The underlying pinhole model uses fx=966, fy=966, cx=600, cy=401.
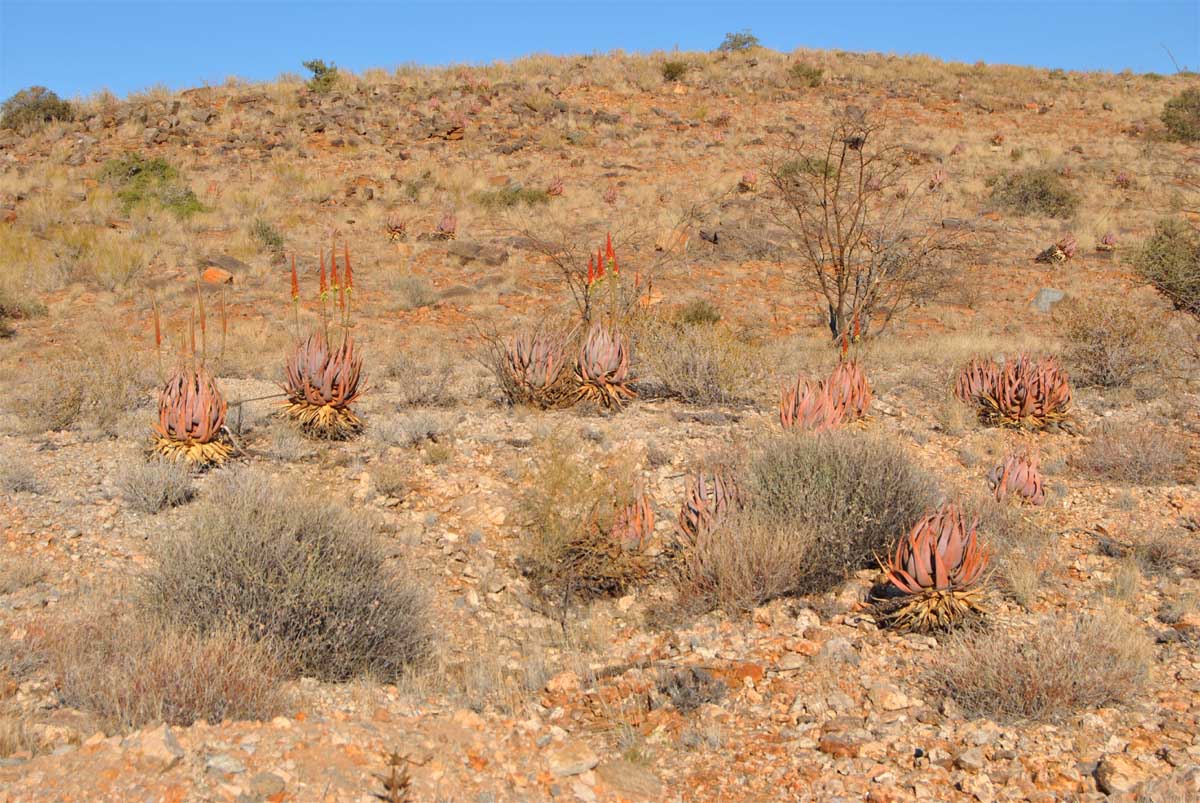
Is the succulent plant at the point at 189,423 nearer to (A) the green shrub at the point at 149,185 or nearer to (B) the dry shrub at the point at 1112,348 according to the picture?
(B) the dry shrub at the point at 1112,348

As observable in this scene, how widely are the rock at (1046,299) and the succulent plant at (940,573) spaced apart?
11.6 m

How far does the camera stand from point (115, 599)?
5.18m

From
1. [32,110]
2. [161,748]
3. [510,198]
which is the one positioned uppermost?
[32,110]

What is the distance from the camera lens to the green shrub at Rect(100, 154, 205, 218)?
19828mm

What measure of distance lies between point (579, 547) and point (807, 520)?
1416 mm

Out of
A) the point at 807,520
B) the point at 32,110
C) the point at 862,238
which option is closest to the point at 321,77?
the point at 32,110

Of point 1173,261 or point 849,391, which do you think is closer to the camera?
point 849,391

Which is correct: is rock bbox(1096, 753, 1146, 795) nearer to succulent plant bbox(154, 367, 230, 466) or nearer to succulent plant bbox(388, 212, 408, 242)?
succulent plant bbox(154, 367, 230, 466)

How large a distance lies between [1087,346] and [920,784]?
840 cm

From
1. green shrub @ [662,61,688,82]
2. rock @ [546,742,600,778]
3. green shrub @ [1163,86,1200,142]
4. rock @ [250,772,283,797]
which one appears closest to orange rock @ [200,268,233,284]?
rock @ [546,742,600,778]

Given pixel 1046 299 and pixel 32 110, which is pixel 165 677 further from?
pixel 32 110

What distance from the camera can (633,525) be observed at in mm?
6109

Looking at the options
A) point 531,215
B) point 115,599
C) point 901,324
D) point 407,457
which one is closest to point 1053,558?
point 407,457

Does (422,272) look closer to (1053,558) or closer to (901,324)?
(901,324)
